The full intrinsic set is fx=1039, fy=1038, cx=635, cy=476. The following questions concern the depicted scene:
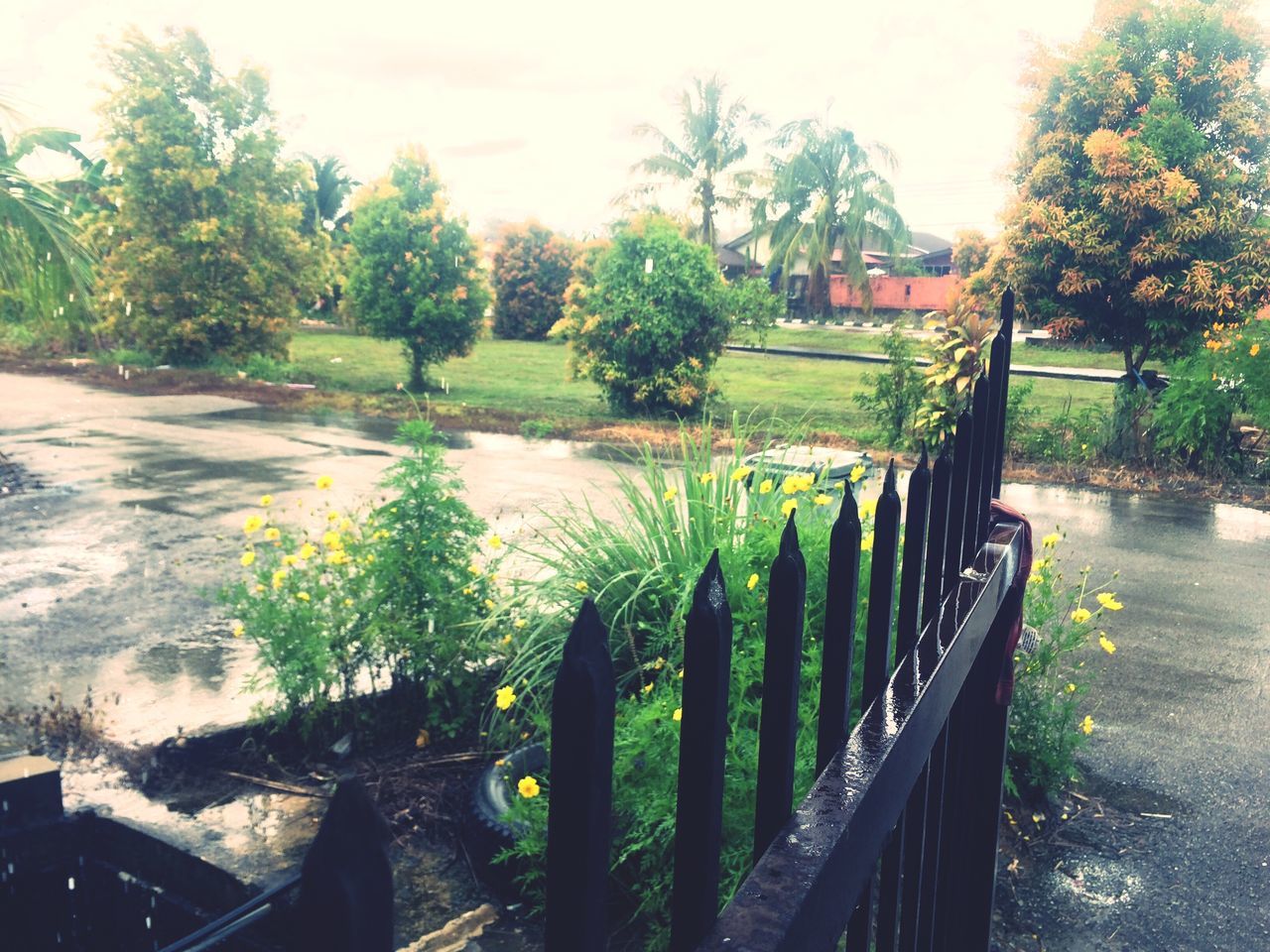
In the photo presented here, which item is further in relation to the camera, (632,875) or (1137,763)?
(1137,763)

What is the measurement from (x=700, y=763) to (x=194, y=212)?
77.0 ft

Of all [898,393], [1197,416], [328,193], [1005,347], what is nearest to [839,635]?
[1005,347]

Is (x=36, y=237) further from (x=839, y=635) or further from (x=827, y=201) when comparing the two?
(x=827, y=201)

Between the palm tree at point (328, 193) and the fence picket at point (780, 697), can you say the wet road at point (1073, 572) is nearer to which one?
the fence picket at point (780, 697)

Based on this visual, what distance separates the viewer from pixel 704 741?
83 centimetres

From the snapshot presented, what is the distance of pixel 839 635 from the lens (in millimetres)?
1171

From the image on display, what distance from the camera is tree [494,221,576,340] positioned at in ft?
117

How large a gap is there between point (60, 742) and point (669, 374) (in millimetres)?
12807

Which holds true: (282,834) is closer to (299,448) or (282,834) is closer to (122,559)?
(122,559)

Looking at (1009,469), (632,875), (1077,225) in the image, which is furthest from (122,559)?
(1077,225)

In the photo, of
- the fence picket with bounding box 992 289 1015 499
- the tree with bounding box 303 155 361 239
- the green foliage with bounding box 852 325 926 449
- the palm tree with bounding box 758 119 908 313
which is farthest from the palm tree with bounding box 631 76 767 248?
the fence picket with bounding box 992 289 1015 499

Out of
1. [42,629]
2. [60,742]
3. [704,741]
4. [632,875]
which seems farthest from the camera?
[42,629]

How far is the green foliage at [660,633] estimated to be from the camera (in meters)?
2.75

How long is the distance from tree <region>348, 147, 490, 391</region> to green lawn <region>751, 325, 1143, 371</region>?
12.2 meters
